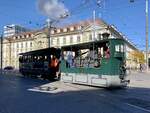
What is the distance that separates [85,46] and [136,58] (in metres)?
95.5

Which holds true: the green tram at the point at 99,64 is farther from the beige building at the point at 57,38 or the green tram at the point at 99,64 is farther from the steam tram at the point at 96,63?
the beige building at the point at 57,38

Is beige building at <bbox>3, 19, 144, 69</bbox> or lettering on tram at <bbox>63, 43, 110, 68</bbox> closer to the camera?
lettering on tram at <bbox>63, 43, 110, 68</bbox>

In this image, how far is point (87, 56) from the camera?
85.7 ft

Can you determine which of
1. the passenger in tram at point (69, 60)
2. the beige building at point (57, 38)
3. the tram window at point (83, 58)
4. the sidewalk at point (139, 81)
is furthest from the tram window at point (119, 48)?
the beige building at point (57, 38)

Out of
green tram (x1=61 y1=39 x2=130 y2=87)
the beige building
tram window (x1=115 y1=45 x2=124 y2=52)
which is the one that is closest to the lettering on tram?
green tram (x1=61 y1=39 x2=130 y2=87)

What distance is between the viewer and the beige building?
9781 cm

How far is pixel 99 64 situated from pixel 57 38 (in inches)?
3781

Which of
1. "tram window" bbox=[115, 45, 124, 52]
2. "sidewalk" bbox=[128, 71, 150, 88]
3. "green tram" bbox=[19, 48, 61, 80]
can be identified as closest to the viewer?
"tram window" bbox=[115, 45, 124, 52]

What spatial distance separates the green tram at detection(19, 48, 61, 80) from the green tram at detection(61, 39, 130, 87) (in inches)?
267

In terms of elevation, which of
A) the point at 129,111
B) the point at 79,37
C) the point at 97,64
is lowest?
the point at 129,111

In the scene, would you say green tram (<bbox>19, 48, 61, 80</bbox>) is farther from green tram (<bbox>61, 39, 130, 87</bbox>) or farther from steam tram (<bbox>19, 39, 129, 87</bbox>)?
green tram (<bbox>61, 39, 130, 87</bbox>)

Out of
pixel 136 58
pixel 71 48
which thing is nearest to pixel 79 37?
pixel 136 58

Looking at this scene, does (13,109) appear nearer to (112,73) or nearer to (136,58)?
(112,73)

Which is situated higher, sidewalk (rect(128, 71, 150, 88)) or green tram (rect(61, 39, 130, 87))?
green tram (rect(61, 39, 130, 87))
